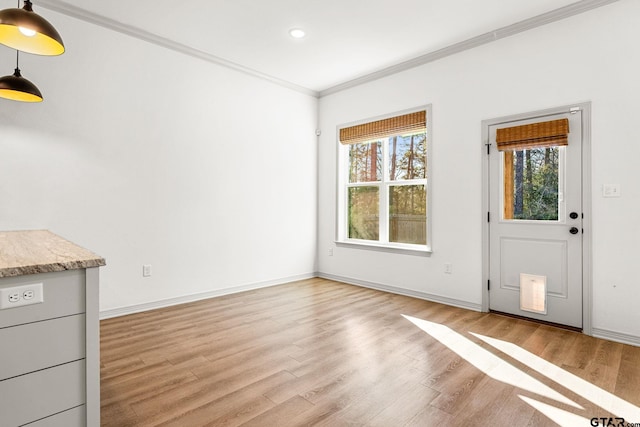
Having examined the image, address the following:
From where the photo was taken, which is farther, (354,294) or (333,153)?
(333,153)

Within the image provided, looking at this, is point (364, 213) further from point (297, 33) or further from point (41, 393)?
point (41, 393)

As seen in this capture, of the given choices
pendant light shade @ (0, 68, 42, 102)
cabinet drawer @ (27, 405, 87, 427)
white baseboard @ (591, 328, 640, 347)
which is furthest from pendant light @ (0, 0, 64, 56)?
white baseboard @ (591, 328, 640, 347)

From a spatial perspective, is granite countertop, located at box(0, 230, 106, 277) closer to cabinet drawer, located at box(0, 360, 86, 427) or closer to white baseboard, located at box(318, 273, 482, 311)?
cabinet drawer, located at box(0, 360, 86, 427)

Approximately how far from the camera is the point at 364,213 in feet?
17.4

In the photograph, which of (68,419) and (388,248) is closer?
(68,419)

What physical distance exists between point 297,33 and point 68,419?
3.75 meters

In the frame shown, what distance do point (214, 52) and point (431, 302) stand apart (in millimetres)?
4072

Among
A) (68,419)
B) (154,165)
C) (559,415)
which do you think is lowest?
(559,415)

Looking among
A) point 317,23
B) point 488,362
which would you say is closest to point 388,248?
point 488,362

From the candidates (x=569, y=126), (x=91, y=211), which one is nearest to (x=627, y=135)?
(x=569, y=126)

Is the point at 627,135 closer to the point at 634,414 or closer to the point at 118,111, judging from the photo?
the point at 634,414

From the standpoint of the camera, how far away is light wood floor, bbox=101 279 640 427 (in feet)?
6.38

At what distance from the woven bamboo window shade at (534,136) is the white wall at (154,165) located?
292 cm

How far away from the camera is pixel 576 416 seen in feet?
6.32
